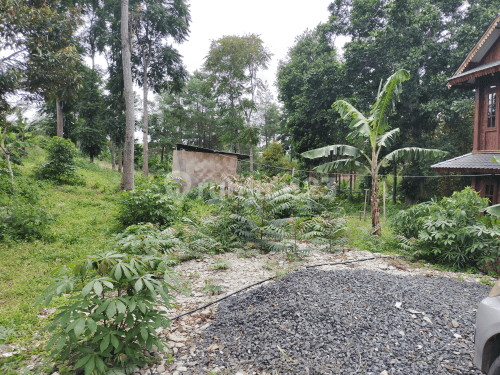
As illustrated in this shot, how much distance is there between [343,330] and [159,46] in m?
18.6

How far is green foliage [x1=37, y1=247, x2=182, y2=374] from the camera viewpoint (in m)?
1.94

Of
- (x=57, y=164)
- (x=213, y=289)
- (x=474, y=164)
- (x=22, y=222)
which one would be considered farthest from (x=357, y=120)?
(x=57, y=164)

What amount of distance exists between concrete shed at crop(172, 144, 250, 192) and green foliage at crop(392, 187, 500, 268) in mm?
8698

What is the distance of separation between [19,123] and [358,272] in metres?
10.7

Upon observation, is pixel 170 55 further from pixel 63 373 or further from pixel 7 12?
pixel 63 373

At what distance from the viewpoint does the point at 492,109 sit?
30.1 feet

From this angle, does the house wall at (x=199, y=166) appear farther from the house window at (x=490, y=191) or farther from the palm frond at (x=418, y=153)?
the house window at (x=490, y=191)

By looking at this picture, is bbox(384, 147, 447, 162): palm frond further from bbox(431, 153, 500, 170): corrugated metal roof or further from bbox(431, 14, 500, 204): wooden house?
bbox(431, 14, 500, 204): wooden house

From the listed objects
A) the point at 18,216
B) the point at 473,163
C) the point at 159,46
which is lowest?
the point at 18,216

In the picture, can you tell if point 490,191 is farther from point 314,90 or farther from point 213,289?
point 314,90

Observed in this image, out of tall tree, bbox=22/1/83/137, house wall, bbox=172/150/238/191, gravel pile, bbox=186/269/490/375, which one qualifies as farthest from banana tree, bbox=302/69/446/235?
tall tree, bbox=22/1/83/137

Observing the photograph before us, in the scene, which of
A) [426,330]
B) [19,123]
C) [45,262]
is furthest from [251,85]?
[426,330]

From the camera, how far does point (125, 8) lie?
10.5 meters

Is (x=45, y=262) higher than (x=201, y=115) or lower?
lower
